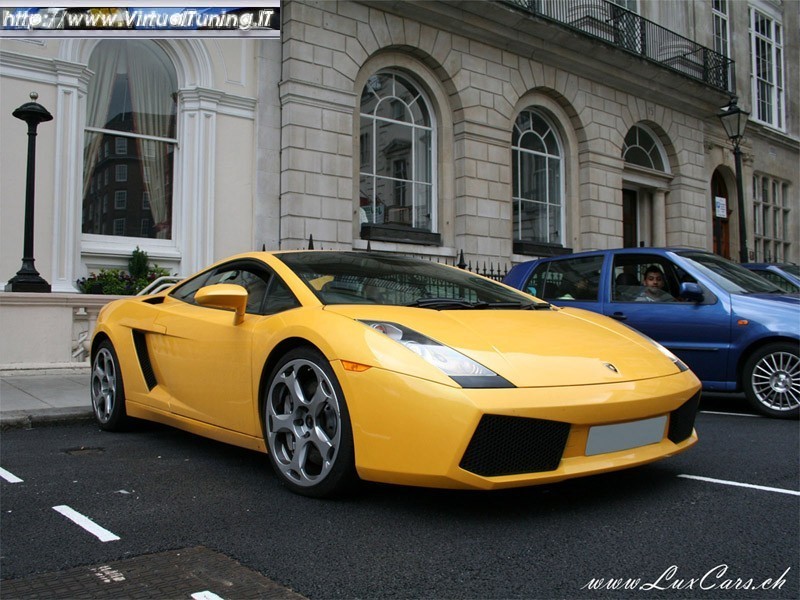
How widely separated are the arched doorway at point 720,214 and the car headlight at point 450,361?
19.7 metres

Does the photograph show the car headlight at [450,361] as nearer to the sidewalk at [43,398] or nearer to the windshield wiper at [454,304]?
the windshield wiper at [454,304]

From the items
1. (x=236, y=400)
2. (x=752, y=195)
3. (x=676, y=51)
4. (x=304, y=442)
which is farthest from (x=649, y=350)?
(x=752, y=195)

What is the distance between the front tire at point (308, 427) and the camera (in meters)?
3.19

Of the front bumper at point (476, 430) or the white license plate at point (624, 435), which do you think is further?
the white license plate at point (624, 435)

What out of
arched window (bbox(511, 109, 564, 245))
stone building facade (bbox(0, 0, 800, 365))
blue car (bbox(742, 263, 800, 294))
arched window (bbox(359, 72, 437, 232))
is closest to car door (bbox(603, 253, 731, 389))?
blue car (bbox(742, 263, 800, 294))

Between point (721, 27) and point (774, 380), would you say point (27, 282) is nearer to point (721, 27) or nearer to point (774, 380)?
point (774, 380)

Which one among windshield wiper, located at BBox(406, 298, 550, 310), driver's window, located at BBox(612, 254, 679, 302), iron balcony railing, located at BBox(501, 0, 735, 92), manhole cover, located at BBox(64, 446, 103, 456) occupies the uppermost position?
iron balcony railing, located at BBox(501, 0, 735, 92)

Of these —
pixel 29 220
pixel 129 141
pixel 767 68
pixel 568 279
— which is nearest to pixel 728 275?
pixel 568 279

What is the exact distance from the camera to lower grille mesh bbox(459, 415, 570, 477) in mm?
2863

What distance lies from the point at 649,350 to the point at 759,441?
184 cm

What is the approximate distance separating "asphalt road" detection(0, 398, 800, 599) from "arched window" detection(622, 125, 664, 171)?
1516 centimetres

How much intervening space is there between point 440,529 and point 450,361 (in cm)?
68

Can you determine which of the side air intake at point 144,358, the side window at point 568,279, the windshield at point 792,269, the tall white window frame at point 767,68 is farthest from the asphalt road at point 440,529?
the tall white window frame at point 767,68

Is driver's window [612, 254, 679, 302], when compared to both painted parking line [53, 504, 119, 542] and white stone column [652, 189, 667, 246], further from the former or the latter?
white stone column [652, 189, 667, 246]
